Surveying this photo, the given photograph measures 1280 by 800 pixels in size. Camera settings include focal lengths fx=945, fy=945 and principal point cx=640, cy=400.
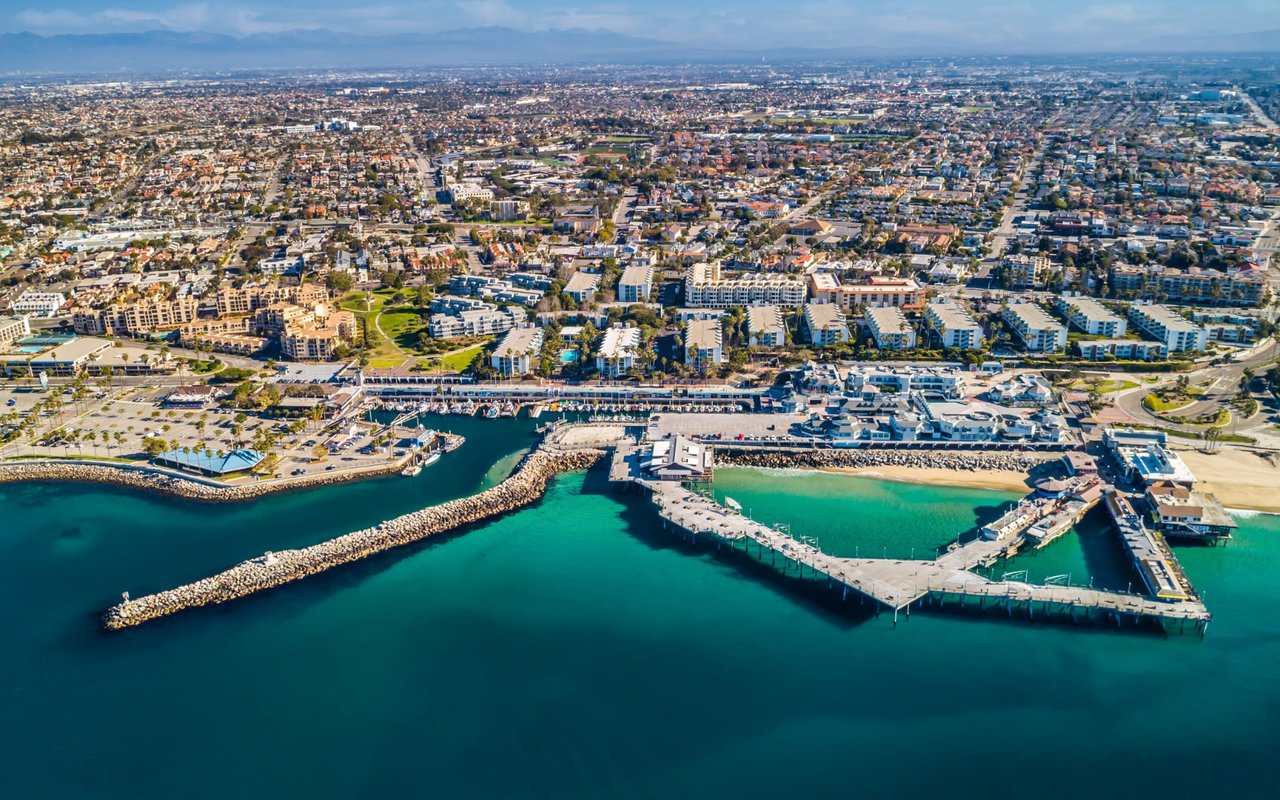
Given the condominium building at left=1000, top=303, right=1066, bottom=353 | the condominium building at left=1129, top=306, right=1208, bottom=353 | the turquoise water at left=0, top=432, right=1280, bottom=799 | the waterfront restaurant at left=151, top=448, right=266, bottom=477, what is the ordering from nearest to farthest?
the turquoise water at left=0, top=432, right=1280, bottom=799
the waterfront restaurant at left=151, top=448, right=266, bottom=477
the condominium building at left=1129, top=306, right=1208, bottom=353
the condominium building at left=1000, top=303, right=1066, bottom=353

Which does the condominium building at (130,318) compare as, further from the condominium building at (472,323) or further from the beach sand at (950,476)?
the beach sand at (950,476)

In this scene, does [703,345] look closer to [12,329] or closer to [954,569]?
[954,569]

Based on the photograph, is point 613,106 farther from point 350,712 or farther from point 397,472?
point 350,712

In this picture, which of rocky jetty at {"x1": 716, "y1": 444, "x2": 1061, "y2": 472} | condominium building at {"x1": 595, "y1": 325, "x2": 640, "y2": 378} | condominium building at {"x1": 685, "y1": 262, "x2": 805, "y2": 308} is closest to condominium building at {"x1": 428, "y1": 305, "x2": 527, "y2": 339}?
condominium building at {"x1": 595, "y1": 325, "x2": 640, "y2": 378}

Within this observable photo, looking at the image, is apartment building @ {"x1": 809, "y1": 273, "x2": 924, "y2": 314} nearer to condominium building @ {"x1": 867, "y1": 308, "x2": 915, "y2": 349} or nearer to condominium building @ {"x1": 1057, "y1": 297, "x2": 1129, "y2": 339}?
condominium building @ {"x1": 867, "y1": 308, "x2": 915, "y2": 349}

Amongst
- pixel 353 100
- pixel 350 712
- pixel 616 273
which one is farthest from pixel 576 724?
pixel 353 100

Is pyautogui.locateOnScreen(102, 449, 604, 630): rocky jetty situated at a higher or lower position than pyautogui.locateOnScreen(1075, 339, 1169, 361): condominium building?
lower

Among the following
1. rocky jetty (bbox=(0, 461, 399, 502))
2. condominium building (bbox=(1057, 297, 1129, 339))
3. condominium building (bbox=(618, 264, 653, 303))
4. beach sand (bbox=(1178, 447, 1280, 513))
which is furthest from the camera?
condominium building (bbox=(618, 264, 653, 303))
